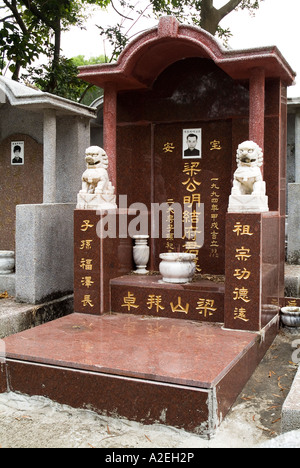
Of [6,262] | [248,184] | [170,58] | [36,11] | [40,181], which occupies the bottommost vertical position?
[6,262]

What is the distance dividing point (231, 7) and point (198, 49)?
6831 mm

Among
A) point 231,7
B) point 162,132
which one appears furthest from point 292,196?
point 231,7

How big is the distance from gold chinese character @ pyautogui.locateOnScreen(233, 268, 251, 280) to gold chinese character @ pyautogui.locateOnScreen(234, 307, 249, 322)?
293 mm

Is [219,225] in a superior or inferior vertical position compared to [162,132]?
inferior

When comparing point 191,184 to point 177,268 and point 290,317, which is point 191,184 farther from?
point 290,317

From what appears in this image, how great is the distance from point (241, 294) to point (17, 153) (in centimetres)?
376

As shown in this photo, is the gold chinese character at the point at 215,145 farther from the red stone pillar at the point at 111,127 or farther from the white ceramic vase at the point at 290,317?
the white ceramic vase at the point at 290,317

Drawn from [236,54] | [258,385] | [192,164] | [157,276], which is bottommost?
[258,385]

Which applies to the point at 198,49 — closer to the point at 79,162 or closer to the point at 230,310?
the point at 79,162

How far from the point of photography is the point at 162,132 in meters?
5.86

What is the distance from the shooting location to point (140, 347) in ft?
12.8

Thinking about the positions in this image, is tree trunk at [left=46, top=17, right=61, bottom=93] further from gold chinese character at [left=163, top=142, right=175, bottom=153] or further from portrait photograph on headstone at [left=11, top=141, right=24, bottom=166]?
gold chinese character at [left=163, top=142, right=175, bottom=153]

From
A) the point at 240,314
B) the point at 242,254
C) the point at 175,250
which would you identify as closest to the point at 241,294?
the point at 240,314

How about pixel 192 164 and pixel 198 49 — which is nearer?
pixel 198 49
